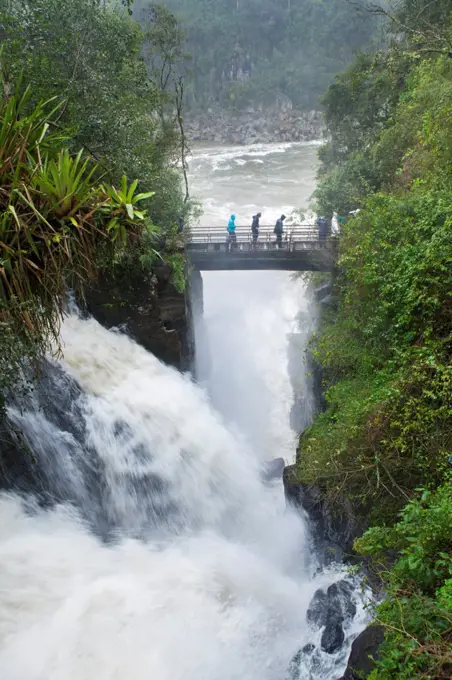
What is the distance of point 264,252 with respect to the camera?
16891 mm

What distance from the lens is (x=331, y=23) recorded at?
75.9 m

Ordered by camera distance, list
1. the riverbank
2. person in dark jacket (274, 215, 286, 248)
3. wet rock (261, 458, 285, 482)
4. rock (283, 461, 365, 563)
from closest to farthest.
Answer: rock (283, 461, 365, 563) < wet rock (261, 458, 285, 482) < person in dark jacket (274, 215, 286, 248) < the riverbank

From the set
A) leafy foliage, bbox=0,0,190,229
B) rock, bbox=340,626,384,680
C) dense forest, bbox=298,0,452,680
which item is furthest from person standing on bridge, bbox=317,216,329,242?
rock, bbox=340,626,384,680

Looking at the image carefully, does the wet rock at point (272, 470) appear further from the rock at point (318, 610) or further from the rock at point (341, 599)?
the rock at point (341, 599)

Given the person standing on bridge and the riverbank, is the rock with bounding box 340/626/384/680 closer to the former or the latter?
the person standing on bridge

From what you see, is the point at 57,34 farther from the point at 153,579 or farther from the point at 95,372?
the point at 153,579

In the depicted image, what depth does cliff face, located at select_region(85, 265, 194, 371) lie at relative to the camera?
1395cm

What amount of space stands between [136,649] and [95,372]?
5820 mm

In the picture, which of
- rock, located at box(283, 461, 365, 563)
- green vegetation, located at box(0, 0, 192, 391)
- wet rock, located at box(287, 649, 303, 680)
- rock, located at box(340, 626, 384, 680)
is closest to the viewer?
green vegetation, located at box(0, 0, 192, 391)

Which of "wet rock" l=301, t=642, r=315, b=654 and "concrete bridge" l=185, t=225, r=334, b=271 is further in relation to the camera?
"concrete bridge" l=185, t=225, r=334, b=271

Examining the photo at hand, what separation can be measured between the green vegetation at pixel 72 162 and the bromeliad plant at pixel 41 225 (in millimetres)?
13

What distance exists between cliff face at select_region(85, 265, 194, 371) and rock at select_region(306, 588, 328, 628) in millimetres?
7979

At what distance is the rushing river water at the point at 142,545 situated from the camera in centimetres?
702

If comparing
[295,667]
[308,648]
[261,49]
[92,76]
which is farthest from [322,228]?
[261,49]
